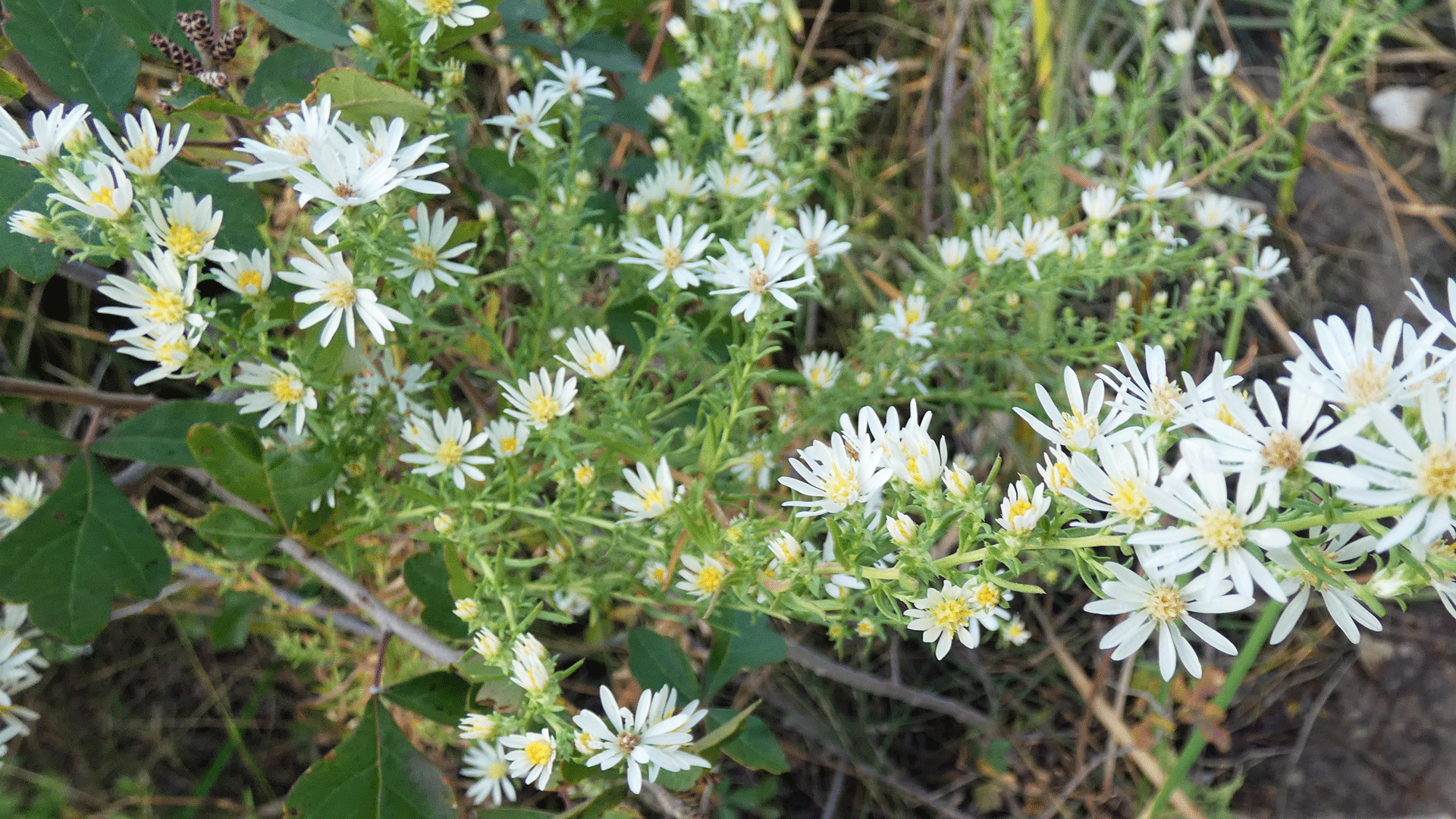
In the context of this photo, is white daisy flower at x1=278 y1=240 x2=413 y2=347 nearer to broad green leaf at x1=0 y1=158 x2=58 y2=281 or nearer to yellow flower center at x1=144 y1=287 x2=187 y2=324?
yellow flower center at x1=144 y1=287 x2=187 y2=324

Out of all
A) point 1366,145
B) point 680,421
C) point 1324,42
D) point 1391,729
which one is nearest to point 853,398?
point 680,421

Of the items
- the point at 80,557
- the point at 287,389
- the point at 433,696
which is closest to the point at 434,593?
the point at 433,696

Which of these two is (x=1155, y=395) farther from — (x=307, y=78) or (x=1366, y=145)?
(x=1366, y=145)

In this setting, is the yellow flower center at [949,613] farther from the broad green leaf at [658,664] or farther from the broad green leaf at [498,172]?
the broad green leaf at [498,172]

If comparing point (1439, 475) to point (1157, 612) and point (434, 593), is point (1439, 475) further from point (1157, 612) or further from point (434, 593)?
point (434, 593)

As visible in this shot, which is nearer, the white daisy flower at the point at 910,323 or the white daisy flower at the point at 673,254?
the white daisy flower at the point at 673,254

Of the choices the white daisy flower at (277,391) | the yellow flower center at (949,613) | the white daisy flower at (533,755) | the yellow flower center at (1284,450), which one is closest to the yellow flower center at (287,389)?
the white daisy flower at (277,391)
